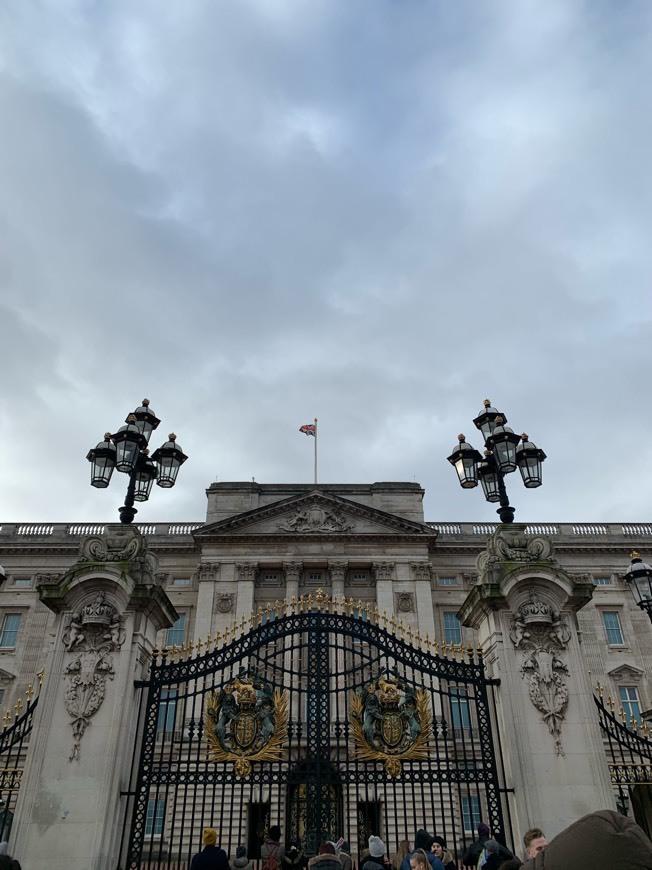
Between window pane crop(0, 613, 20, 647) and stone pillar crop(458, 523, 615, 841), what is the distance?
35.7 metres

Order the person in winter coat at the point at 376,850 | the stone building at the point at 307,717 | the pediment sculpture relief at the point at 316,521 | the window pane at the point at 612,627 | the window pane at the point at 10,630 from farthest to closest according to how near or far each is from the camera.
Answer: the pediment sculpture relief at the point at 316,521 < the window pane at the point at 612,627 < the window pane at the point at 10,630 < the stone building at the point at 307,717 < the person in winter coat at the point at 376,850

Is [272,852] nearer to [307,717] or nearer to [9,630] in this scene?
[307,717]

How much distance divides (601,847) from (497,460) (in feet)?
30.6

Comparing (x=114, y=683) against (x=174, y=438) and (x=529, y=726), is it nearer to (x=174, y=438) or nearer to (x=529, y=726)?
(x=174, y=438)

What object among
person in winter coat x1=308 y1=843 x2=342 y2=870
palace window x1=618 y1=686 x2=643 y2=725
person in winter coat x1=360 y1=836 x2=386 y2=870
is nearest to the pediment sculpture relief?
palace window x1=618 y1=686 x2=643 y2=725

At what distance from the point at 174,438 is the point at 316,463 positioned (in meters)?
31.2

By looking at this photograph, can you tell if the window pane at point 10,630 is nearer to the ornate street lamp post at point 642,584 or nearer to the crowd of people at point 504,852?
the crowd of people at point 504,852

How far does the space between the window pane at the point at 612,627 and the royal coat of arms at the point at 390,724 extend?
33.4 m

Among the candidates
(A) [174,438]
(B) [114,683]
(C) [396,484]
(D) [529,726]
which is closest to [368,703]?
(D) [529,726]

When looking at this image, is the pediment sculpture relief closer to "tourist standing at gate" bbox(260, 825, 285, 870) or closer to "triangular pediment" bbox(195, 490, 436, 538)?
"triangular pediment" bbox(195, 490, 436, 538)

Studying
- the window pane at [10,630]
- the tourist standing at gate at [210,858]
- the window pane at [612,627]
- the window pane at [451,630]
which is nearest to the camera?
the tourist standing at gate at [210,858]

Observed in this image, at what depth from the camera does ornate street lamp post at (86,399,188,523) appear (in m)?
11.7

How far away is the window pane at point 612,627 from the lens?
39.5 meters

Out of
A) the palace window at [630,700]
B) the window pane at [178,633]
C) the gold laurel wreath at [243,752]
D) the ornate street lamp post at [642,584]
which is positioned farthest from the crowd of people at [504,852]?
the palace window at [630,700]
